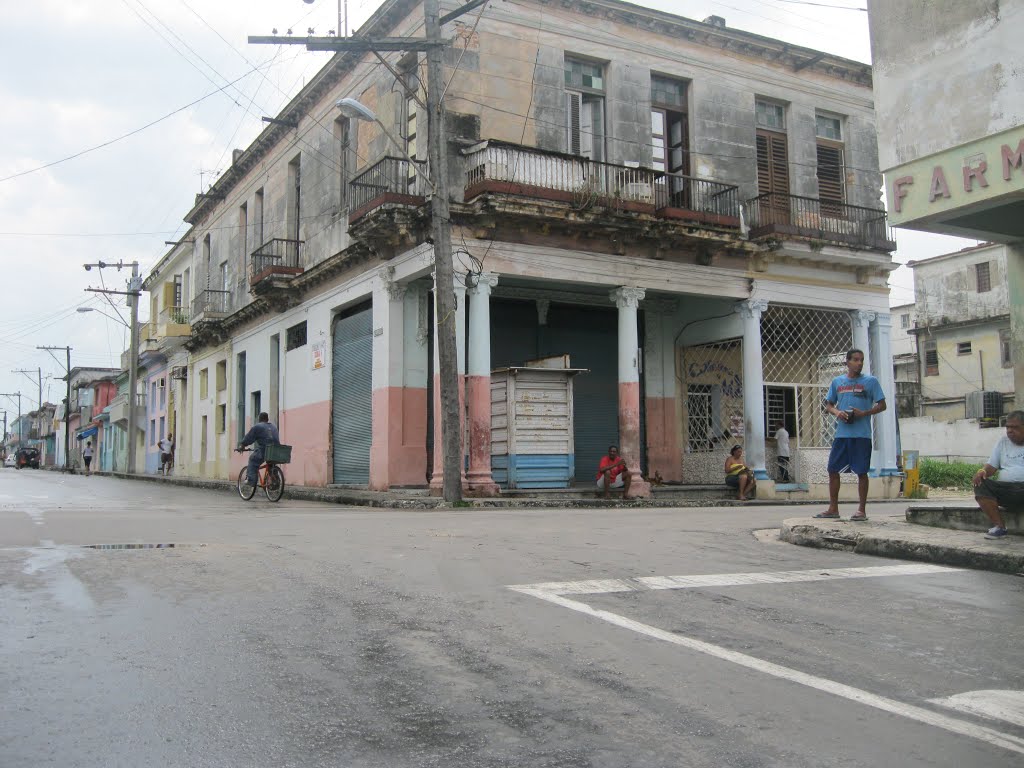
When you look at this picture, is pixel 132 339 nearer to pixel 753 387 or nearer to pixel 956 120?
pixel 753 387

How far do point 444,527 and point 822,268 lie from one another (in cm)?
1536

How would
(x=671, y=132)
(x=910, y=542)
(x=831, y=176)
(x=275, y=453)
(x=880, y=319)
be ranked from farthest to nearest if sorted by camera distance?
1. (x=831, y=176)
2. (x=880, y=319)
3. (x=671, y=132)
4. (x=275, y=453)
5. (x=910, y=542)

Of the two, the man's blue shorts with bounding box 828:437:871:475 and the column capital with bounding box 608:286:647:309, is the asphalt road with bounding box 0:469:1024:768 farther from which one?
the column capital with bounding box 608:286:647:309

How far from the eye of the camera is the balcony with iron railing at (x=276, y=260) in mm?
23484

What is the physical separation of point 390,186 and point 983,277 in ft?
111

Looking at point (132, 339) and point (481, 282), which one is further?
point (132, 339)

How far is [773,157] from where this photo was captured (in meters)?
21.8

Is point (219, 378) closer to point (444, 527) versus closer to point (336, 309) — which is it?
point (336, 309)

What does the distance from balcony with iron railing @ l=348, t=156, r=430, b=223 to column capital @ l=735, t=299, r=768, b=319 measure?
7755 mm

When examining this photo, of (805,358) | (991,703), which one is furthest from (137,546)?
(805,358)

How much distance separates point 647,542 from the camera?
7.99 meters

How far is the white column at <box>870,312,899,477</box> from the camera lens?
71.6 feet

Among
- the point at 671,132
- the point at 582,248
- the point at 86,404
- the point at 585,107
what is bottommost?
the point at 582,248

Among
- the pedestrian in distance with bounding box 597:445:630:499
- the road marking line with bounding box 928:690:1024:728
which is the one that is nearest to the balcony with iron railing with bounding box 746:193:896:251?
the pedestrian in distance with bounding box 597:445:630:499
